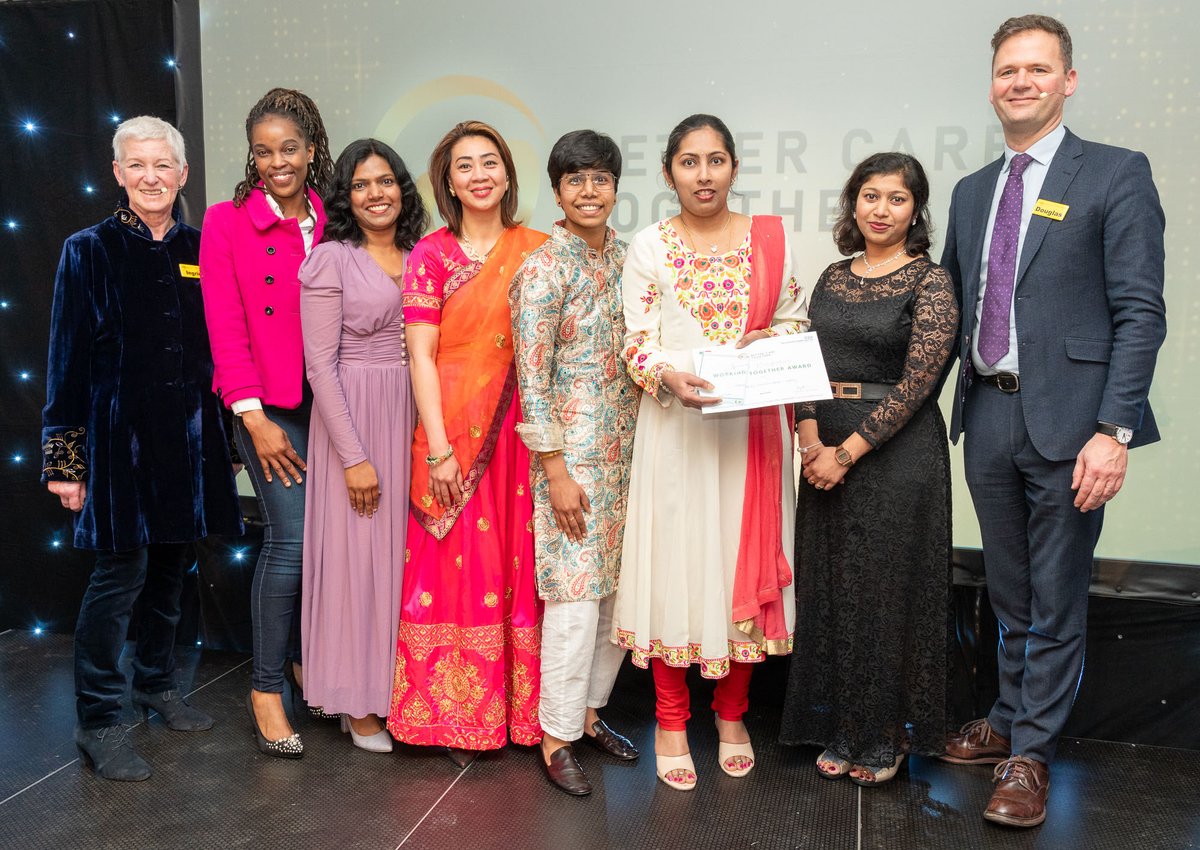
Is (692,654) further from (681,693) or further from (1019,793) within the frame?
(1019,793)

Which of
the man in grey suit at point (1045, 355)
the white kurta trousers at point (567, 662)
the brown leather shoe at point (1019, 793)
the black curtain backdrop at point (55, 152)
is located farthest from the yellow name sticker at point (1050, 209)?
the black curtain backdrop at point (55, 152)

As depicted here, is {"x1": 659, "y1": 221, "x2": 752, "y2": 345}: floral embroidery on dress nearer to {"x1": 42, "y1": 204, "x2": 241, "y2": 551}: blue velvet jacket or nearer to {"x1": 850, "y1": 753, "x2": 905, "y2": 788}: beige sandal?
{"x1": 850, "y1": 753, "x2": 905, "y2": 788}: beige sandal

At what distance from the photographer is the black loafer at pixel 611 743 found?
266 cm

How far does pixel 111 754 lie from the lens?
8.53 ft

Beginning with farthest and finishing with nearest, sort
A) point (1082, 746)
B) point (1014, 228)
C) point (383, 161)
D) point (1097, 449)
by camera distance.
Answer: point (1082, 746) → point (383, 161) → point (1014, 228) → point (1097, 449)

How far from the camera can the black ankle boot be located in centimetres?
257

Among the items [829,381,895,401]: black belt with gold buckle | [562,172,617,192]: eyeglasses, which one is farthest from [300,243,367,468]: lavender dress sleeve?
[829,381,895,401]: black belt with gold buckle

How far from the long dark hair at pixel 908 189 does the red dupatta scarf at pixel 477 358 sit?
2.60 feet

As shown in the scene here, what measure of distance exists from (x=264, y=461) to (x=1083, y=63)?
272 centimetres

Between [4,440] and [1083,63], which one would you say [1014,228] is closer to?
[1083,63]

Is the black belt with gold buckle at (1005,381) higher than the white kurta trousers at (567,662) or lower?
higher

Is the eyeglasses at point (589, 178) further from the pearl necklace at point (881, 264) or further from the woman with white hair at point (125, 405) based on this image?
the woman with white hair at point (125, 405)

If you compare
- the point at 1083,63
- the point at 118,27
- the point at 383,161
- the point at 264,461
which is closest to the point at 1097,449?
the point at 1083,63

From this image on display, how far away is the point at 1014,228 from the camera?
233 centimetres
